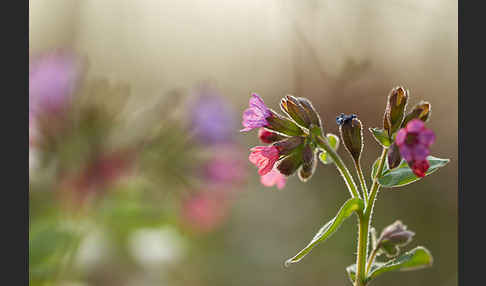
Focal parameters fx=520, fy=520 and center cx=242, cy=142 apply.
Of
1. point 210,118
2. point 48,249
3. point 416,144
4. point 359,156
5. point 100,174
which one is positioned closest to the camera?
point 416,144

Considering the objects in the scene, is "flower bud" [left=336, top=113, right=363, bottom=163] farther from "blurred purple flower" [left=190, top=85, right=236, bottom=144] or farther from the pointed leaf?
"blurred purple flower" [left=190, top=85, right=236, bottom=144]

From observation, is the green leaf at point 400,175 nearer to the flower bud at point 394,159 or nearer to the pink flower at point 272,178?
the flower bud at point 394,159

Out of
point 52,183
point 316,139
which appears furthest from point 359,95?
point 316,139

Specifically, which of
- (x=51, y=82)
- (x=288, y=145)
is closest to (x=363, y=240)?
(x=288, y=145)

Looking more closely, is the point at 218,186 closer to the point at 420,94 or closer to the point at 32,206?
the point at 32,206

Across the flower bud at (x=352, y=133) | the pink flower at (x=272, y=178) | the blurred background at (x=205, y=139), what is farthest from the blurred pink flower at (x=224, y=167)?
the flower bud at (x=352, y=133)

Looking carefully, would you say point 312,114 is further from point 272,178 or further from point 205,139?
point 205,139
